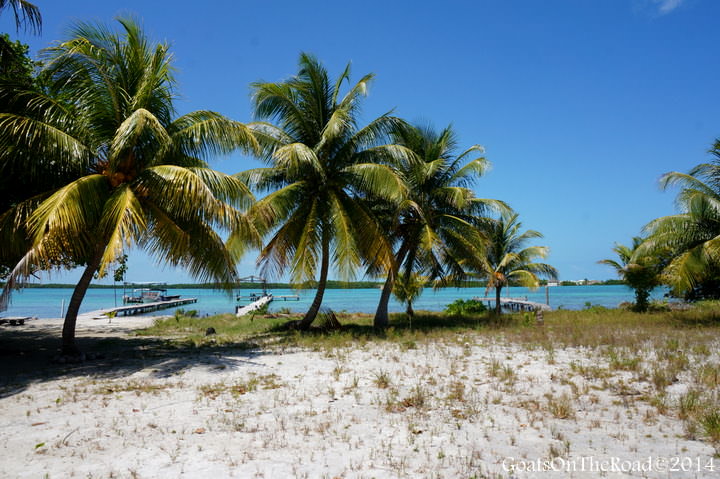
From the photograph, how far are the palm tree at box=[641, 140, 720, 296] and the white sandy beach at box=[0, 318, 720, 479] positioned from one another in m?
9.24

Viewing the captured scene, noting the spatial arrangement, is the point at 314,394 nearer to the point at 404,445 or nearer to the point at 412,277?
the point at 404,445

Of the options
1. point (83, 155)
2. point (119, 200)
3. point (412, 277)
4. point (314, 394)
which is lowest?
point (314, 394)

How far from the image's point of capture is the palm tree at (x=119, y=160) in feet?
27.5

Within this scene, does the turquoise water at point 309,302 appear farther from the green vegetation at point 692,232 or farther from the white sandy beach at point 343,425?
the green vegetation at point 692,232

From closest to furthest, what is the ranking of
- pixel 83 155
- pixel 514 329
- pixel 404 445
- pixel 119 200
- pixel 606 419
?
1. pixel 404 445
2. pixel 606 419
3. pixel 119 200
4. pixel 83 155
5. pixel 514 329

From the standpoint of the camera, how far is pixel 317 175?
560 inches

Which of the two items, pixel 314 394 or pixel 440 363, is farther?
pixel 440 363

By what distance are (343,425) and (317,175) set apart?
9998mm

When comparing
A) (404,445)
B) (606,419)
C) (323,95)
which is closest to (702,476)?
(606,419)

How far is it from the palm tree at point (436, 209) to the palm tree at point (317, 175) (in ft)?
6.05

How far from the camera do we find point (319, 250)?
47.6 ft

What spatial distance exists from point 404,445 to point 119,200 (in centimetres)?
693

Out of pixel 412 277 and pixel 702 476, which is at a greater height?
pixel 412 277

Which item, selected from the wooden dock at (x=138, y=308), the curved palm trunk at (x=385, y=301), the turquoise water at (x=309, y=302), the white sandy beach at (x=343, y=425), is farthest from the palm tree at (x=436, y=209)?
the wooden dock at (x=138, y=308)
